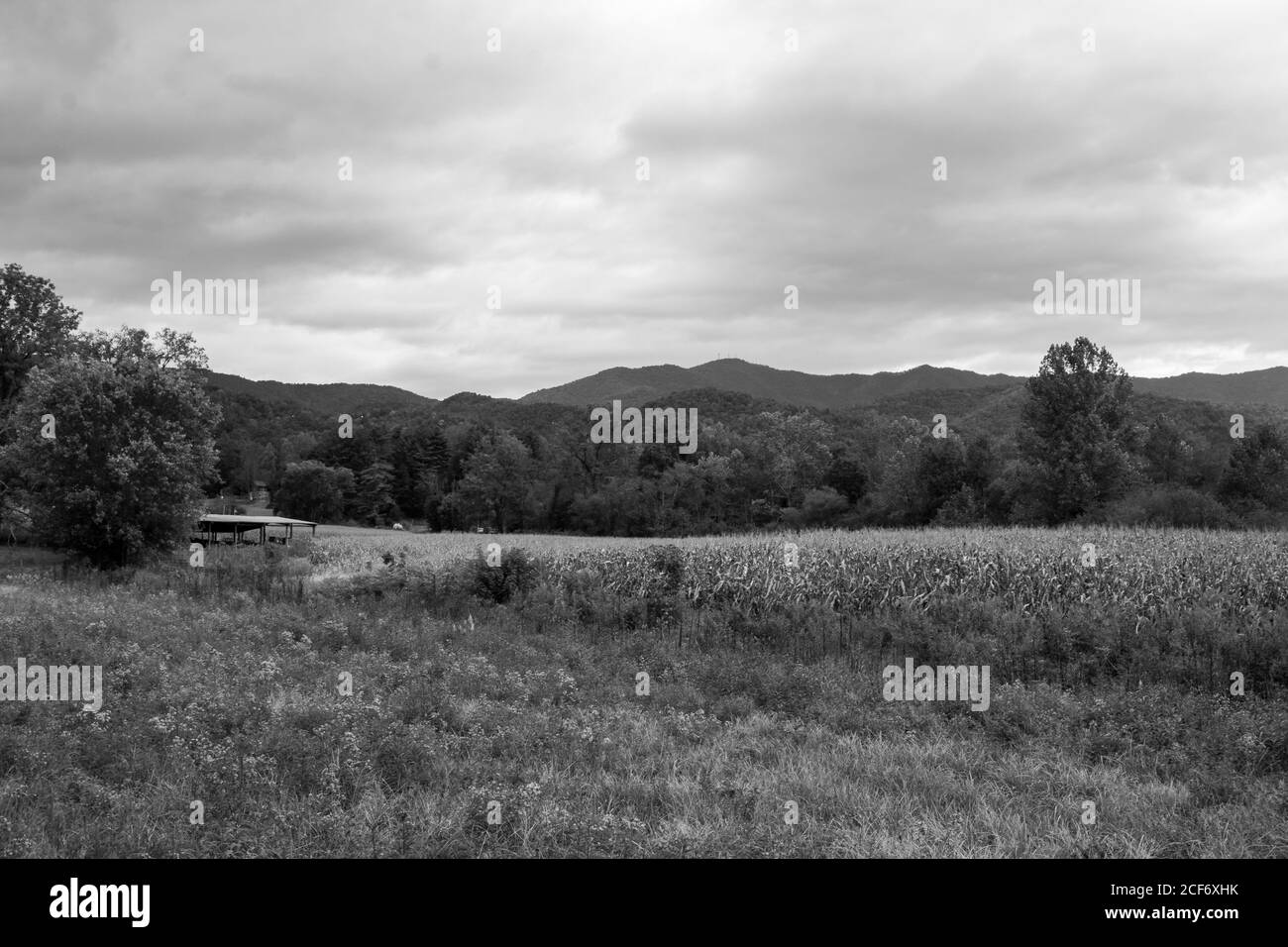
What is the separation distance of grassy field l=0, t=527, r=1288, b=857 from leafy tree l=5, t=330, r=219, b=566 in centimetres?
1116

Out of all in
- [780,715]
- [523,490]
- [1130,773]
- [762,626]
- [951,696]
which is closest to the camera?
[1130,773]

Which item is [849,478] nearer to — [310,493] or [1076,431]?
[1076,431]

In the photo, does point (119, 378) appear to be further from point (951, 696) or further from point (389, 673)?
point (951, 696)

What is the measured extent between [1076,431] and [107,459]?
5445cm

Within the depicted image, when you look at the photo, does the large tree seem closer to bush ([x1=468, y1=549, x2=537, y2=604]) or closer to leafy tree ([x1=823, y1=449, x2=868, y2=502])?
leafy tree ([x1=823, y1=449, x2=868, y2=502])

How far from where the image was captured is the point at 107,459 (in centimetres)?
3172

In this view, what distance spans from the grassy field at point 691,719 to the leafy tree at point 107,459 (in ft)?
36.6

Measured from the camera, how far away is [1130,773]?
26.7ft

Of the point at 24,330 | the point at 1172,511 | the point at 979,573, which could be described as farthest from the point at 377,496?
the point at 979,573

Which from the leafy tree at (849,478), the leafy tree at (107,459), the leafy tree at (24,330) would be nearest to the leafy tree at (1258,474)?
the leafy tree at (849,478)

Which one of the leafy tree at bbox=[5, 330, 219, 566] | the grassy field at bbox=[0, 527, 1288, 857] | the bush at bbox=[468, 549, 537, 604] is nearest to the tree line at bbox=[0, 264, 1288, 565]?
the leafy tree at bbox=[5, 330, 219, 566]

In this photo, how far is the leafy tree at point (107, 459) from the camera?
3152 centimetres
